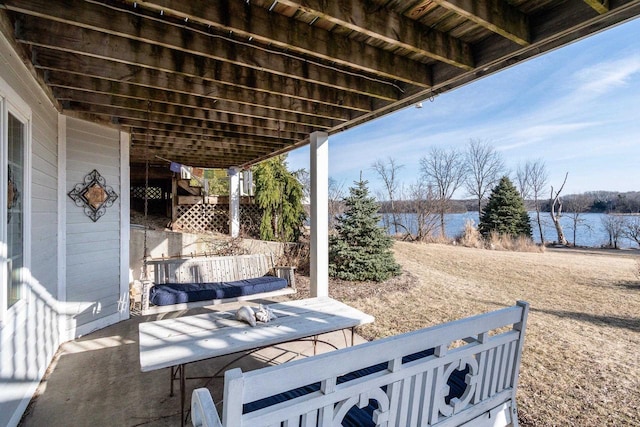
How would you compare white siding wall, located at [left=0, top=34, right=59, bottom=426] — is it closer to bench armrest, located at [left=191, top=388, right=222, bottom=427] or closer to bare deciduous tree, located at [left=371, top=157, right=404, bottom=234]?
bench armrest, located at [left=191, top=388, right=222, bottom=427]

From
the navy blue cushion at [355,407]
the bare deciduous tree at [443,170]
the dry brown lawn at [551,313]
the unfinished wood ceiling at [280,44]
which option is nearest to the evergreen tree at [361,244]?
the dry brown lawn at [551,313]

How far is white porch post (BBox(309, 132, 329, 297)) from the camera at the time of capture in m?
4.22

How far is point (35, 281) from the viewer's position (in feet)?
8.43

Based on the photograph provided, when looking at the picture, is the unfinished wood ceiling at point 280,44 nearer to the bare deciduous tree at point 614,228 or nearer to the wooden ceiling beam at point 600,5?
the wooden ceiling beam at point 600,5

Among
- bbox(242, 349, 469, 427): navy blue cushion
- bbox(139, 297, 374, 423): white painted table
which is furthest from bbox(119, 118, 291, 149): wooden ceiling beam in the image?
bbox(242, 349, 469, 427): navy blue cushion

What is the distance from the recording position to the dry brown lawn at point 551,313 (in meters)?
2.30

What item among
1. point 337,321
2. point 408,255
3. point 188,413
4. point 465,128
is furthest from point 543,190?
point 188,413

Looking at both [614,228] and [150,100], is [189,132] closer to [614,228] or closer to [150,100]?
[150,100]

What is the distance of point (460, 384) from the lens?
173 cm

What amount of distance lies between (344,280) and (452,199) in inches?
492

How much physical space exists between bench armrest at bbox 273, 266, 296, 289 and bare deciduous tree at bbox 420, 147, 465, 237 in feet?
43.1

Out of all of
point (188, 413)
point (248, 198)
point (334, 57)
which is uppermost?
point (334, 57)

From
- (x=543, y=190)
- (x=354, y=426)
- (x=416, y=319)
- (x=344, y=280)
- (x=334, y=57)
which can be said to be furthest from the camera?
(x=543, y=190)

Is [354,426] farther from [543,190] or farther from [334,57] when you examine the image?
[543,190]
